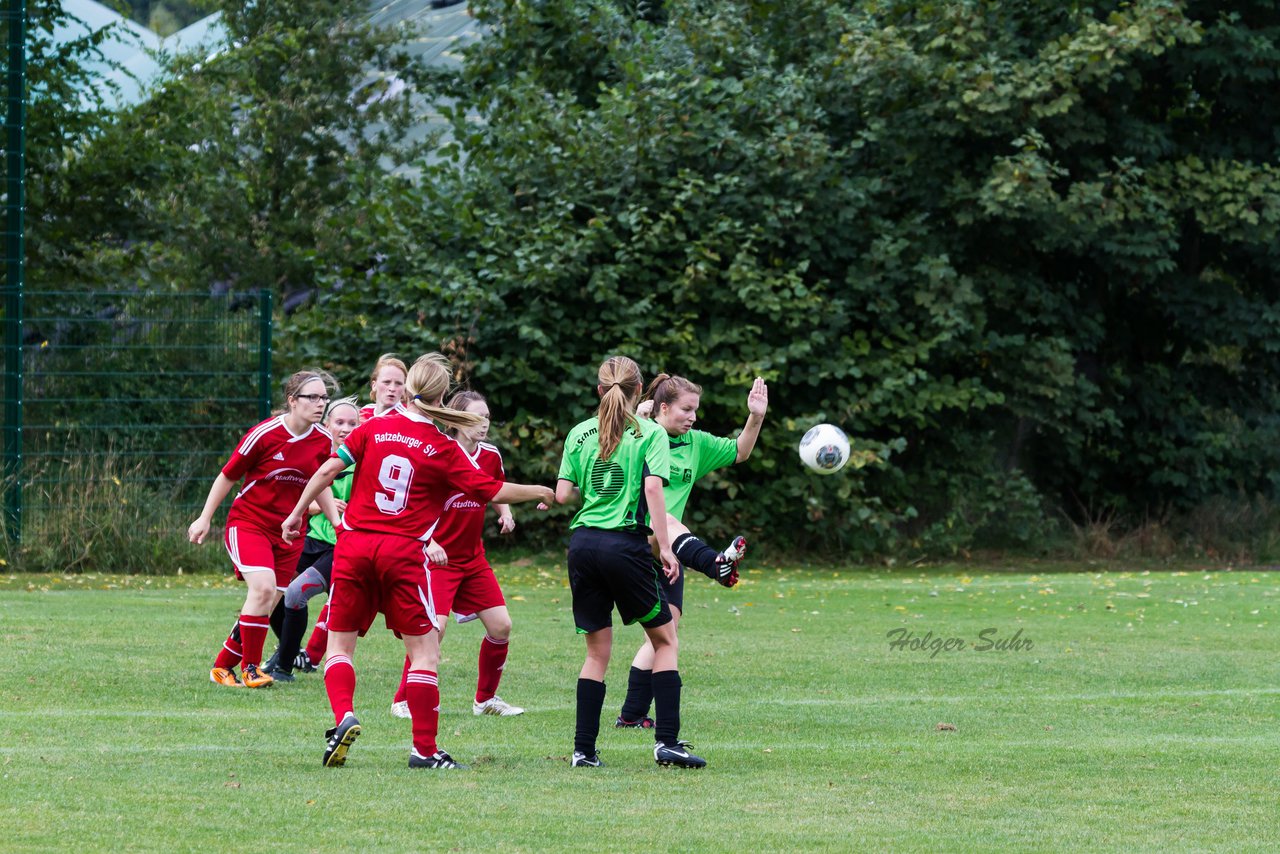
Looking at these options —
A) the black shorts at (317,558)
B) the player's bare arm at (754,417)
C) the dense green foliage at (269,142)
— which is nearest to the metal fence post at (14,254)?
the dense green foliage at (269,142)

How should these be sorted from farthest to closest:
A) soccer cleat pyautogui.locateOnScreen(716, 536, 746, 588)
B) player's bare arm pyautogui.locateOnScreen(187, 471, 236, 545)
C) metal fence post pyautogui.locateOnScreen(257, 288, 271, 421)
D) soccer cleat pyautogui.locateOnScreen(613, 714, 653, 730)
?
metal fence post pyautogui.locateOnScreen(257, 288, 271, 421) → player's bare arm pyautogui.locateOnScreen(187, 471, 236, 545) → soccer cleat pyautogui.locateOnScreen(613, 714, 653, 730) → soccer cleat pyautogui.locateOnScreen(716, 536, 746, 588)

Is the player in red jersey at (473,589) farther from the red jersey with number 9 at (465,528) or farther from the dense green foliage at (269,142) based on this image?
the dense green foliage at (269,142)

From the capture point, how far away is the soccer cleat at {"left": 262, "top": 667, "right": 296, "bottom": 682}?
9.16 meters

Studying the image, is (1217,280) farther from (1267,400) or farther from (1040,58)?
(1040,58)

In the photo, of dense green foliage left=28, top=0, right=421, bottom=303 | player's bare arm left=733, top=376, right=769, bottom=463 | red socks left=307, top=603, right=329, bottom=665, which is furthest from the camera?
dense green foliage left=28, top=0, right=421, bottom=303

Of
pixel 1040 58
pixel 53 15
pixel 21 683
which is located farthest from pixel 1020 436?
pixel 21 683

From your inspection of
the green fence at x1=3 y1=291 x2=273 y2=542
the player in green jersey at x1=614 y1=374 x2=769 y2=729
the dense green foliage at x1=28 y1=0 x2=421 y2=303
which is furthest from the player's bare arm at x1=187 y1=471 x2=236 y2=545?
the dense green foliage at x1=28 y1=0 x2=421 y2=303

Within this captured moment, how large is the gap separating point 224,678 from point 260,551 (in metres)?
0.73

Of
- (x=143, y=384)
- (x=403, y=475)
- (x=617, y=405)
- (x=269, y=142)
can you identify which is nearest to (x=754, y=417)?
(x=617, y=405)

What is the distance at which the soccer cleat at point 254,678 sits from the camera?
8766 millimetres

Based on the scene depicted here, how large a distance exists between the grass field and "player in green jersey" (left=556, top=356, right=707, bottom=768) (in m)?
0.25

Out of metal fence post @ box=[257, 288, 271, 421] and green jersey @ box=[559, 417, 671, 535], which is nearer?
green jersey @ box=[559, 417, 671, 535]

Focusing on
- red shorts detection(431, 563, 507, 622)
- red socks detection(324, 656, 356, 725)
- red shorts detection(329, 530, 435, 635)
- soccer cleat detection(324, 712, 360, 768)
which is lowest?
soccer cleat detection(324, 712, 360, 768)

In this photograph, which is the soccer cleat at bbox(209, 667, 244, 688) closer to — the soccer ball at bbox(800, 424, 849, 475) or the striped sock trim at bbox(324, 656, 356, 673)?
the striped sock trim at bbox(324, 656, 356, 673)
